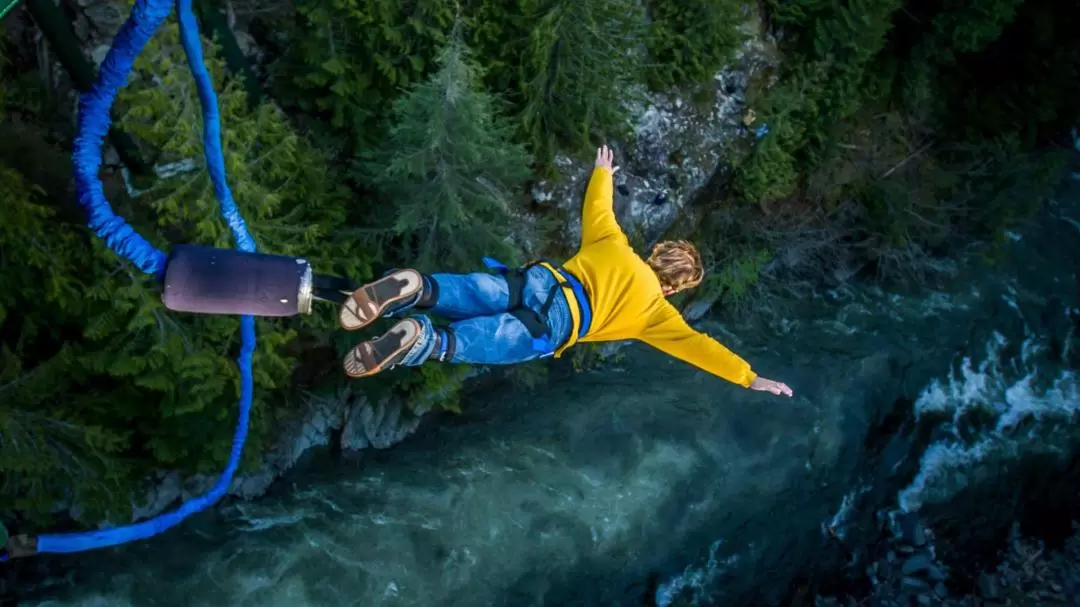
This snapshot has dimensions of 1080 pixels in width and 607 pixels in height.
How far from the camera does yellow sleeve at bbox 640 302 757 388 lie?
4887mm

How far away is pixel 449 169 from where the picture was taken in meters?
6.94

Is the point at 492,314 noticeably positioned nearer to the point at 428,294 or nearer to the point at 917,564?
the point at 428,294

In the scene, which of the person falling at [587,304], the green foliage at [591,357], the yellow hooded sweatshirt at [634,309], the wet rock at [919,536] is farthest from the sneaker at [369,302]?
the wet rock at [919,536]

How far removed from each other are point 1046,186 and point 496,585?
10.8 metres

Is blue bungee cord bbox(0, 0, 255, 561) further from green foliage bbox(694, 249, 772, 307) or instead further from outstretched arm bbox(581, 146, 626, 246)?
green foliage bbox(694, 249, 772, 307)

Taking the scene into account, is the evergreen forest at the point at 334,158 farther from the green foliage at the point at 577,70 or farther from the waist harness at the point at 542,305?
the waist harness at the point at 542,305

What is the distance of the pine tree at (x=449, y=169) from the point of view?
660cm

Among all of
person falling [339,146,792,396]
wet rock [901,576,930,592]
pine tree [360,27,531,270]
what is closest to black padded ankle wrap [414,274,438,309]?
person falling [339,146,792,396]

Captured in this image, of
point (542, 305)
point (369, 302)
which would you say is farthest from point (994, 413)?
point (369, 302)

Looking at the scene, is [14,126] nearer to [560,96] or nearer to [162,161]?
[162,161]

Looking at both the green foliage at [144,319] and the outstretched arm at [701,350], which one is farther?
the green foliage at [144,319]

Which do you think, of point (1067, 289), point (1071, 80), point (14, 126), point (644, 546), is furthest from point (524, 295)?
point (1067, 289)

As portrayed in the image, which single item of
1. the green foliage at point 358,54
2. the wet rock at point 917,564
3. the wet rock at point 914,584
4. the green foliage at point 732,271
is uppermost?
the green foliage at point 358,54

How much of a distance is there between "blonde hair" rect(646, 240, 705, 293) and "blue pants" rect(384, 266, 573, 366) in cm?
75
